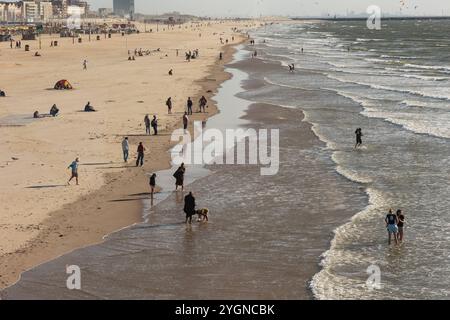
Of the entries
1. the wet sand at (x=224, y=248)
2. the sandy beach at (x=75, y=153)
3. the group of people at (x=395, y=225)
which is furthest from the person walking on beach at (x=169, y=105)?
the group of people at (x=395, y=225)

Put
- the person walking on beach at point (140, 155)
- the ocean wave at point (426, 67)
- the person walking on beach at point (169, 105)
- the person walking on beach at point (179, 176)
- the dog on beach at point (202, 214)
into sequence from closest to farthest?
the dog on beach at point (202, 214) < the person walking on beach at point (179, 176) < the person walking on beach at point (140, 155) < the person walking on beach at point (169, 105) < the ocean wave at point (426, 67)

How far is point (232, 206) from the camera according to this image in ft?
68.8

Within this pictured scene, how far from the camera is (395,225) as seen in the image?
17312 mm

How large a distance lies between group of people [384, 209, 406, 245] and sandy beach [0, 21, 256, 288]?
7657 millimetres

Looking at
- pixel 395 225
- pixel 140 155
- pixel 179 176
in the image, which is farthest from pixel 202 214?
pixel 140 155

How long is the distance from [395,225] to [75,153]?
49.2 ft

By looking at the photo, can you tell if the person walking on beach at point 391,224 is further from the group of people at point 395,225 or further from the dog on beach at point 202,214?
the dog on beach at point 202,214

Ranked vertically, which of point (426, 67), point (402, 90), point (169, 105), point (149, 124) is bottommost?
point (149, 124)

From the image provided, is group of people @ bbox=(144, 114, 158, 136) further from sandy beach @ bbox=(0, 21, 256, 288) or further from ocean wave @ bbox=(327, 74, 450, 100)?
ocean wave @ bbox=(327, 74, 450, 100)

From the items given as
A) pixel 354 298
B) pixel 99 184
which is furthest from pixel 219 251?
pixel 99 184

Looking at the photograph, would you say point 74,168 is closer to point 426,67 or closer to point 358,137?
point 358,137

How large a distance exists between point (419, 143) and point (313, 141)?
5225 millimetres

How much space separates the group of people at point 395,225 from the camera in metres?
17.3

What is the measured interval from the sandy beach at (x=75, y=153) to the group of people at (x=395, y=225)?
7657mm
